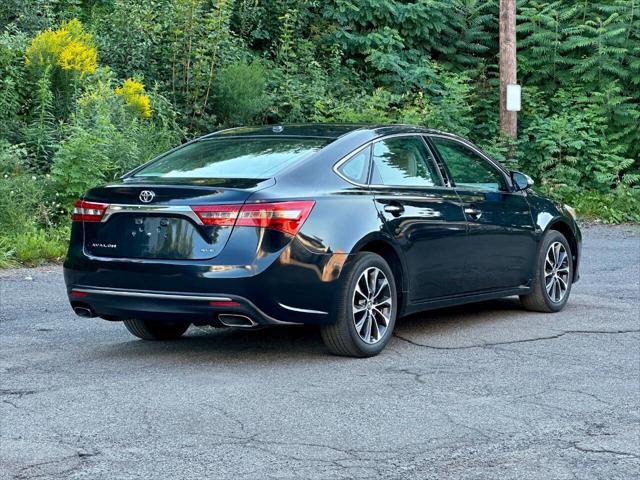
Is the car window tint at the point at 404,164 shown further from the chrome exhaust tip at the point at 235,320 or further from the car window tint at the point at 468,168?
the chrome exhaust tip at the point at 235,320

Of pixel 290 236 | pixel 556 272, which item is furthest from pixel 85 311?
pixel 556 272

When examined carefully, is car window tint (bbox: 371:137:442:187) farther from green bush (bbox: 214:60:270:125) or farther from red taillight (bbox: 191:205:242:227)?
green bush (bbox: 214:60:270:125)

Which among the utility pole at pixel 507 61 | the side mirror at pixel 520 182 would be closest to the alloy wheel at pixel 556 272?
the side mirror at pixel 520 182

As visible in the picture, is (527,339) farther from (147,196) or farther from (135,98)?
(135,98)

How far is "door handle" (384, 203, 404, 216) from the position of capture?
26.1ft

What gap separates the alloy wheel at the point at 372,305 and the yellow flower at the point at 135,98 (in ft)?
29.2

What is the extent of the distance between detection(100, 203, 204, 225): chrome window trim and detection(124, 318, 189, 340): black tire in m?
1.13

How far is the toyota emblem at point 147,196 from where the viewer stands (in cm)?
734

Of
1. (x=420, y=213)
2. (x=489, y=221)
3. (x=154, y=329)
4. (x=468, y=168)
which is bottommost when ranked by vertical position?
(x=154, y=329)

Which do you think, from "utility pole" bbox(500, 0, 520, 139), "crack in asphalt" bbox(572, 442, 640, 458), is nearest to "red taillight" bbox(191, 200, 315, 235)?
"crack in asphalt" bbox(572, 442, 640, 458)

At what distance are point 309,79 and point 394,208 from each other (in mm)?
12903

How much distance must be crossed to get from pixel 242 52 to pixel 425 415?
14221 millimetres

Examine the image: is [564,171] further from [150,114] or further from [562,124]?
[150,114]

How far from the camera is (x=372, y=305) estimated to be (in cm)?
776
